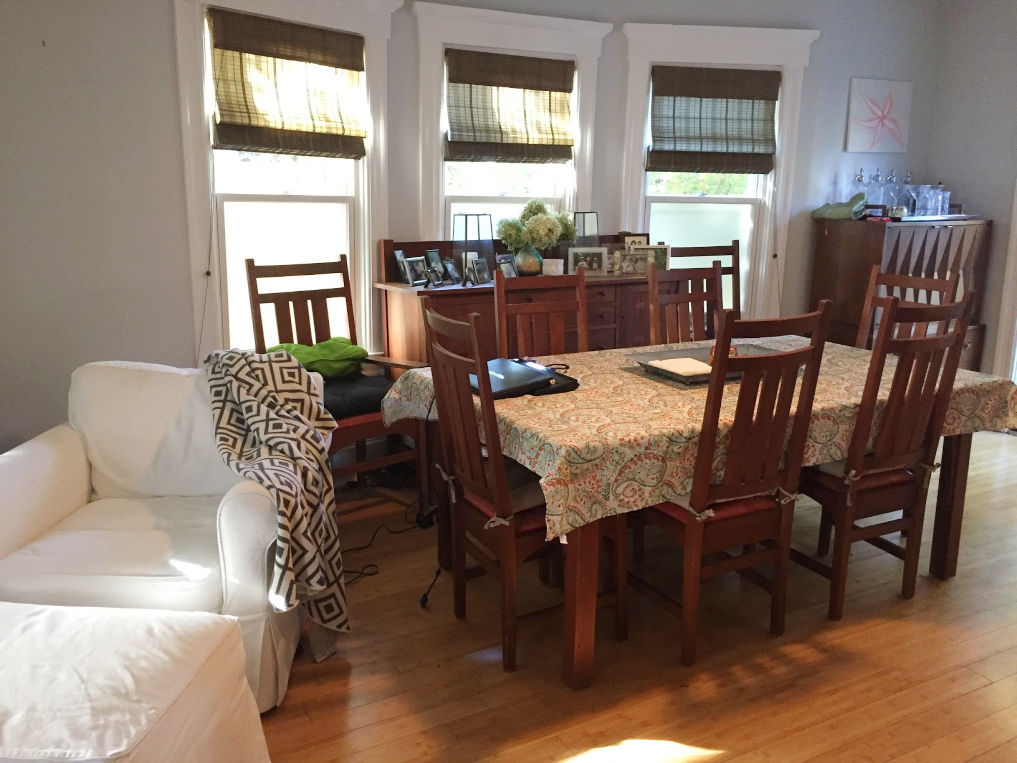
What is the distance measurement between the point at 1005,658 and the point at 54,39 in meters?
3.94

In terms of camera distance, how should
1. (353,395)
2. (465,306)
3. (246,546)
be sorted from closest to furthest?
(246,546) → (353,395) → (465,306)

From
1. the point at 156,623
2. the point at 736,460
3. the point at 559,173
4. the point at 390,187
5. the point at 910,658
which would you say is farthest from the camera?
the point at 559,173

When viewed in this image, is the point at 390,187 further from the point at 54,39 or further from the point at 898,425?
the point at 898,425

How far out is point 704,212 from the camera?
4.99 meters

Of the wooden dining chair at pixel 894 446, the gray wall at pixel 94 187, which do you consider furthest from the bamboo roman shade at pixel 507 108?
the wooden dining chair at pixel 894 446

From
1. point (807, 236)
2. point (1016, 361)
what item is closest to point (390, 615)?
point (807, 236)

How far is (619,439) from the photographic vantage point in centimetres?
212

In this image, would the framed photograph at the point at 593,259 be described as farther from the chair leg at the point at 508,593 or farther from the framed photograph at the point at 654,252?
the chair leg at the point at 508,593

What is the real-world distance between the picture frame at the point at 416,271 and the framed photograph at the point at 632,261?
3.60ft

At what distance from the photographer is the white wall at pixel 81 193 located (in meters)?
3.09

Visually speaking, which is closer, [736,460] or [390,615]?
[736,460]

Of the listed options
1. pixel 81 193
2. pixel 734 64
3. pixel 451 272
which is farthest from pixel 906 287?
pixel 81 193

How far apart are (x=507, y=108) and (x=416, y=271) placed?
104cm

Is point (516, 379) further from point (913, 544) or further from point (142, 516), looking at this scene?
point (913, 544)
